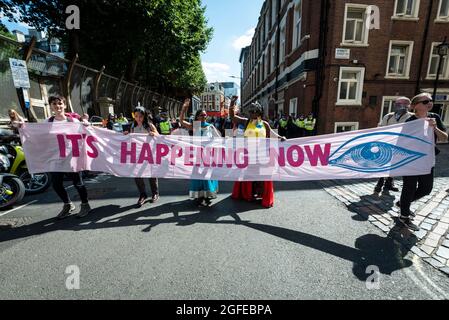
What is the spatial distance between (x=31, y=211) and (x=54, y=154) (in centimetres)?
123

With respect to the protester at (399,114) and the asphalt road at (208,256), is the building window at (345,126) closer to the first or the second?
the protester at (399,114)

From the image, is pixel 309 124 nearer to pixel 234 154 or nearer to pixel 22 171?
pixel 234 154

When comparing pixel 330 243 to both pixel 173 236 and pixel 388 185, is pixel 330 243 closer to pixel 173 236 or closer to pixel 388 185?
pixel 173 236

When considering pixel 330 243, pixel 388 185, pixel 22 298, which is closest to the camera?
pixel 22 298

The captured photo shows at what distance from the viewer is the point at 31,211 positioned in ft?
13.8

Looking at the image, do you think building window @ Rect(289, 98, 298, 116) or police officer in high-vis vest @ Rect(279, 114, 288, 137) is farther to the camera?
building window @ Rect(289, 98, 298, 116)

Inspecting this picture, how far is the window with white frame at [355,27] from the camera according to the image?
1236 cm

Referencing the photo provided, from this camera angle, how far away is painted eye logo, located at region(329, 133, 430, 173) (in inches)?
144

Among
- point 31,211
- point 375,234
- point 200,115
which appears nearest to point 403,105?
point 375,234

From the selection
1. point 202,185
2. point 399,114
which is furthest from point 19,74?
point 399,114

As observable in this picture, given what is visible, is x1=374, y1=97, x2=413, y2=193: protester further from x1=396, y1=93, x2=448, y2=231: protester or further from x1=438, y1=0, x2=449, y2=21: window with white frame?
x1=438, y1=0, x2=449, y2=21: window with white frame

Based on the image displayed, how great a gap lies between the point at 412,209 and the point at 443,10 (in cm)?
1625

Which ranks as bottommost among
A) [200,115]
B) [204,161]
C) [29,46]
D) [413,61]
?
[204,161]

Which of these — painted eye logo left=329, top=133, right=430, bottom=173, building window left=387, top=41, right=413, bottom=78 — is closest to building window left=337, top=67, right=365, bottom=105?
building window left=387, top=41, right=413, bottom=78
